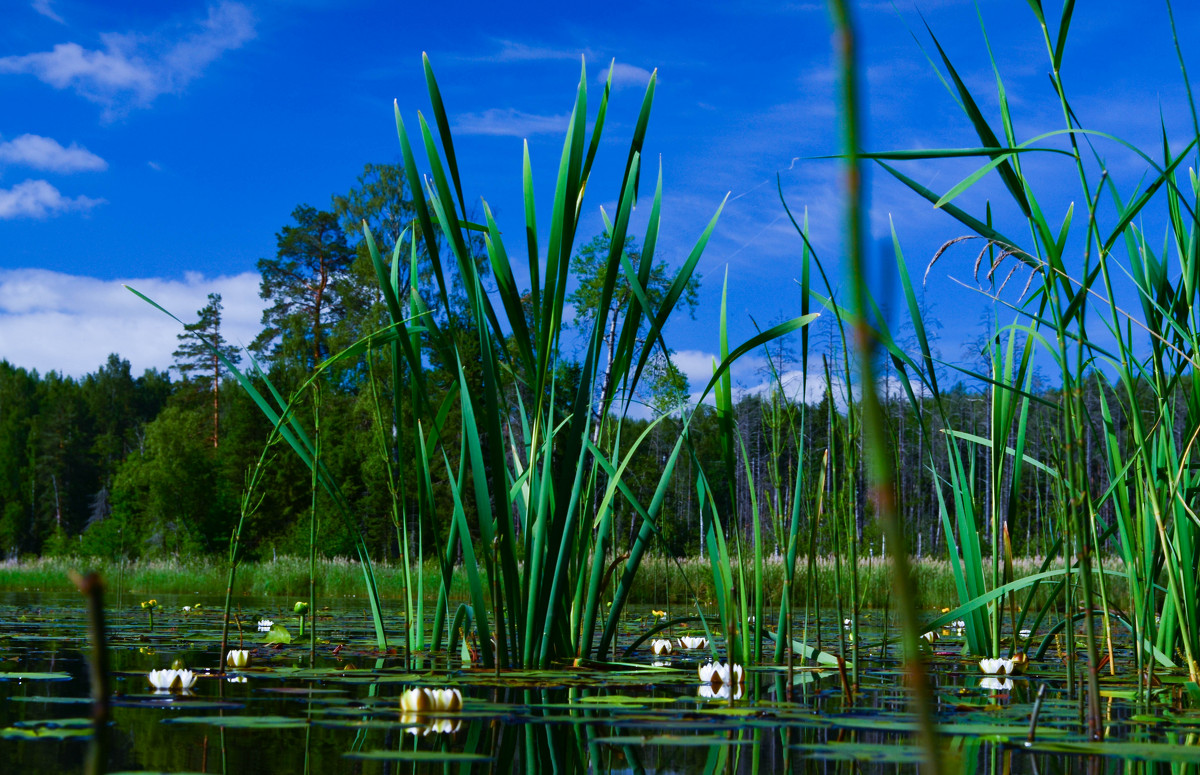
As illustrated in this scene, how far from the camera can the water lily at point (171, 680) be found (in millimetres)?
1262

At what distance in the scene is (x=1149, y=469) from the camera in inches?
48.7

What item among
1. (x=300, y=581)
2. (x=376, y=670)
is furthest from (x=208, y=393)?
(x=376, y=670)

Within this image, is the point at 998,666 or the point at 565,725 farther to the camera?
the point at 998,666

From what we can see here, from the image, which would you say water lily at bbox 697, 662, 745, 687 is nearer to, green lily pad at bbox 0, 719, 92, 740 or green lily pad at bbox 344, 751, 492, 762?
green lily pad at bbox 344, 751, 492, 762

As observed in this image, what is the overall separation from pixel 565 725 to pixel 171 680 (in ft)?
2.11

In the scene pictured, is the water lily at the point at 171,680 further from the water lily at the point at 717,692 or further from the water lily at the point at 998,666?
the water lily at the point at 998,666

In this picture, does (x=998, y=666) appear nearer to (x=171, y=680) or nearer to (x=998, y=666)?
(x=998, y=666)

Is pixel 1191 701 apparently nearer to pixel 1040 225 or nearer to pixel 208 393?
pixel 1040 225

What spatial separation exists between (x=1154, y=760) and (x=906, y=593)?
34.4 inches

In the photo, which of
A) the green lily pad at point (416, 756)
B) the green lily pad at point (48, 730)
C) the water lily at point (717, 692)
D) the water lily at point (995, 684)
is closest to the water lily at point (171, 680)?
the green lily pad at point (48, 730)

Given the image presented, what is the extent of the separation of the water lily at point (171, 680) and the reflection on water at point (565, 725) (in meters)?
0.03

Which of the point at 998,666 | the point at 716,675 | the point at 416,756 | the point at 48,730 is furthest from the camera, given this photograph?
the point at 998,666

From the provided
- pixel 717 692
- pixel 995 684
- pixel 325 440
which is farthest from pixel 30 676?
pixel 325 440

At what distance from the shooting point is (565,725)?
1059mm
